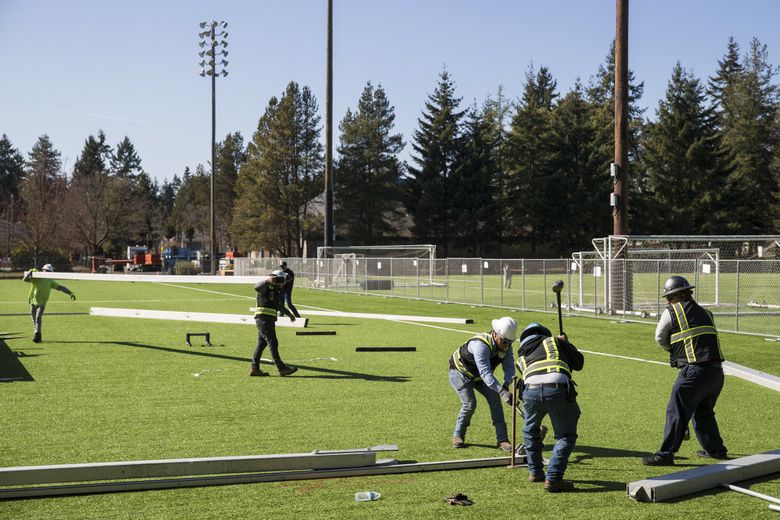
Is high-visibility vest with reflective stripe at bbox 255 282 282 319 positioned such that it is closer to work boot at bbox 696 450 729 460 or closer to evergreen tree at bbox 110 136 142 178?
work boot at bbox 696 450 729 460

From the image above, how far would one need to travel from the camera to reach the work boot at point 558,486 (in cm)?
707

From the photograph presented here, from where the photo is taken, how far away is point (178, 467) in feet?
24.1

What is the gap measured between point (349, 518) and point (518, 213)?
7945cm

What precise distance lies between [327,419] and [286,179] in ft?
250

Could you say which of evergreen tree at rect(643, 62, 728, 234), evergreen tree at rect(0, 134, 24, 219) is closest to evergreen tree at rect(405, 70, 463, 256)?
evergreen tree at rect(643, 62, 728, 234)

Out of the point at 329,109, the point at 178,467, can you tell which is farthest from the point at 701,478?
the point at 329,109

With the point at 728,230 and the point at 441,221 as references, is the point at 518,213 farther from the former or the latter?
the point at 728,230

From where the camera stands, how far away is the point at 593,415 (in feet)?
34.7

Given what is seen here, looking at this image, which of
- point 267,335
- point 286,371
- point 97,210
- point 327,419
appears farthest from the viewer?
point 97,210

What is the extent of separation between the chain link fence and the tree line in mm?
26109

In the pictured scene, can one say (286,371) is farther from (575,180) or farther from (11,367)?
(575,180)

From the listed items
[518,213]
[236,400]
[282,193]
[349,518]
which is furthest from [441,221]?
[349,518]

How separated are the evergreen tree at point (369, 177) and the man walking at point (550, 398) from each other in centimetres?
7581

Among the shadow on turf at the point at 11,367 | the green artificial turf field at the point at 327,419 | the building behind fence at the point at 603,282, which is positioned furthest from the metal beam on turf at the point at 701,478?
the building behind fence at the point at 603,282
